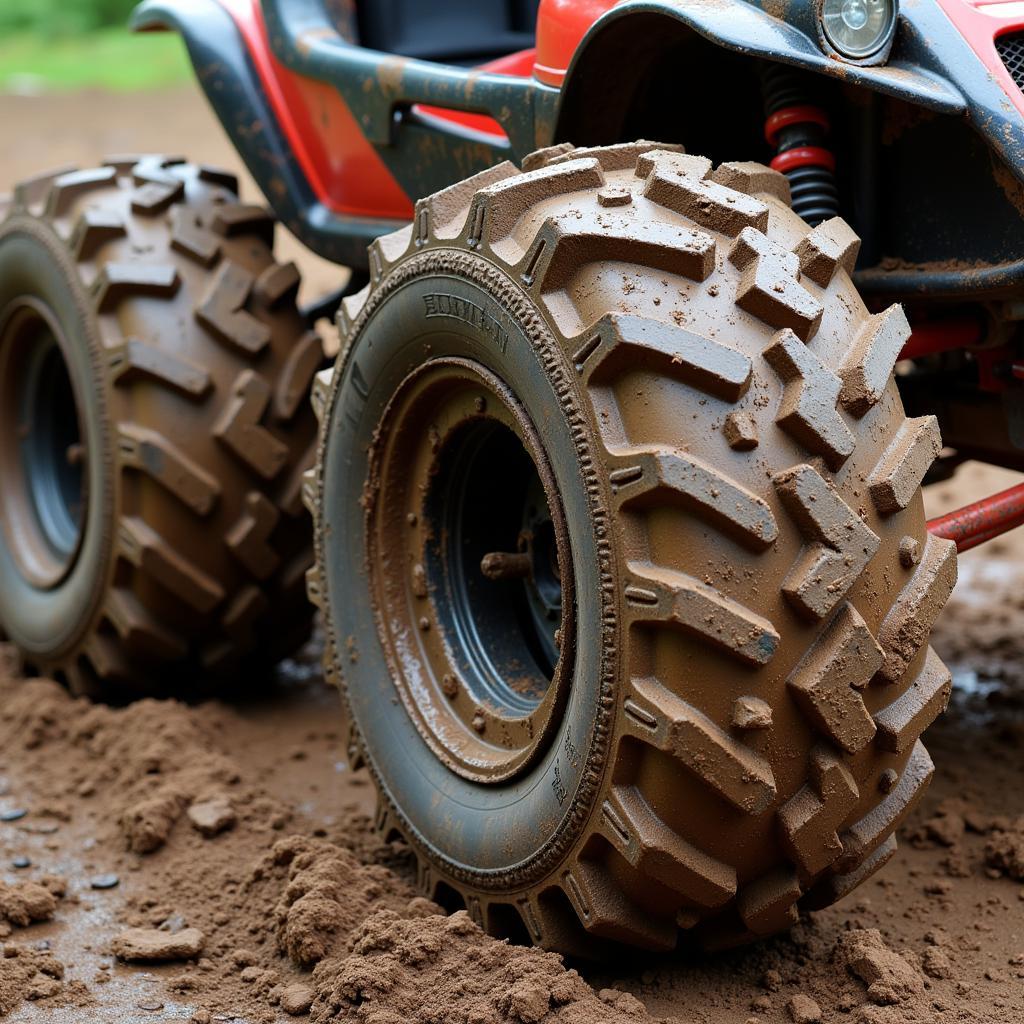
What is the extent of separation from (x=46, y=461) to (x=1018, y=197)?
9.89ft

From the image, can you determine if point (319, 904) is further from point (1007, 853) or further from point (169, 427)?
point (169, 427)

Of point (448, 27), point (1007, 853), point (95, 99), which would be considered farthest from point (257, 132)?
point (95, 99)

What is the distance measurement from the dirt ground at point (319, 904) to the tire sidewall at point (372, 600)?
154 millimetres

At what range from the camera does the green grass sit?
47.4 ft

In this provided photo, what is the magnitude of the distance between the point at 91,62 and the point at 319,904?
13.9 meters

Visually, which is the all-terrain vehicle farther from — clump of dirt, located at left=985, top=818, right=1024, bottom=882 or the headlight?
clump of dirt, located at left=985, top=818, right=1024, bottom=882

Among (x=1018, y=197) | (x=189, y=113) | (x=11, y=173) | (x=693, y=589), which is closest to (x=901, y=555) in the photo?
(x=693, y=589)

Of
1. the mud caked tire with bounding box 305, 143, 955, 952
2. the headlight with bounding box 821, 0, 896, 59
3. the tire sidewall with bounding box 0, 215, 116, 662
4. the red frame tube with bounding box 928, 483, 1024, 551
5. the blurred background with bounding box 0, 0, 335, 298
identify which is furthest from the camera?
the blurred background with bounding box 0, 0, 335, 298

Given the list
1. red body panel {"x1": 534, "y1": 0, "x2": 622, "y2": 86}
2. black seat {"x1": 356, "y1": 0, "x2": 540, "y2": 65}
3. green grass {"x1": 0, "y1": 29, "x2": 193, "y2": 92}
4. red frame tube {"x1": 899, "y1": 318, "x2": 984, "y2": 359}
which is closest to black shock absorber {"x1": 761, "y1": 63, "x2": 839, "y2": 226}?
red frame tube {"x1": 899, "y1": 318, "x2": 984, "y2": 359}

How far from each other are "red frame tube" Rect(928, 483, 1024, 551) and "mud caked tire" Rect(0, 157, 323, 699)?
5.85 feet

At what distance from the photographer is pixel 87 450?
13.1 feet

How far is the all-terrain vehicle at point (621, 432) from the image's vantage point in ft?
7.34

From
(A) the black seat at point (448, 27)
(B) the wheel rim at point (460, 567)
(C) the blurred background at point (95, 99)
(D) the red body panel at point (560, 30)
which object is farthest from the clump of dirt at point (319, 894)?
(C) the blurred background at point (95, 99)

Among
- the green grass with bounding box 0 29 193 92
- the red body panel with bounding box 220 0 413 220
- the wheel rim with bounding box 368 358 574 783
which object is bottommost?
the green grass with bounding box 0 29 193 92
